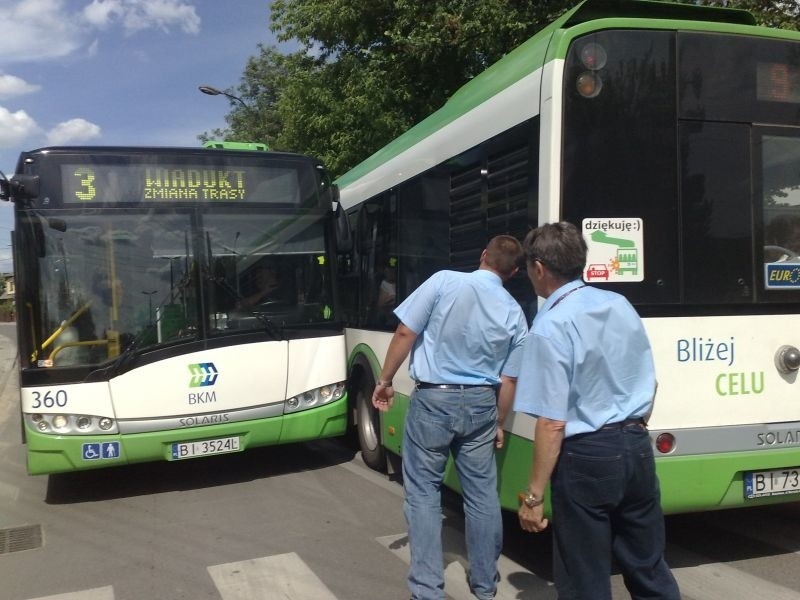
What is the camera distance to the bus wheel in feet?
23.2

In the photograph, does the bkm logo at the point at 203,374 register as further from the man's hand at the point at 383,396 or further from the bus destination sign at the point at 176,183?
the man's hand at the point at 383,396

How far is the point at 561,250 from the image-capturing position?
2.88 m

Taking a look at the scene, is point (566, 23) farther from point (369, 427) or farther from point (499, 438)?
point (369, 427)

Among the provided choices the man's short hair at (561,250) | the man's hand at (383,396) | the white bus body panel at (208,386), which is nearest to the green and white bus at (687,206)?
the man's hand at (383,396)

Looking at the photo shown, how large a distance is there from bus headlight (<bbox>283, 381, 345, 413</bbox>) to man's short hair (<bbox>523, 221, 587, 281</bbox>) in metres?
4.28

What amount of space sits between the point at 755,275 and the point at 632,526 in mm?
2031

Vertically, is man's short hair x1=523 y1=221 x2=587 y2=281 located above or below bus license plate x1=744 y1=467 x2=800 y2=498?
above

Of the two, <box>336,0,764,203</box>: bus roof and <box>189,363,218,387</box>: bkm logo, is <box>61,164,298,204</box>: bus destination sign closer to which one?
<box>189,363,218,387</box>: bkm logo

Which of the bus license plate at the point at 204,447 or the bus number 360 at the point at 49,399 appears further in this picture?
the bus license plate at the point at 204,447

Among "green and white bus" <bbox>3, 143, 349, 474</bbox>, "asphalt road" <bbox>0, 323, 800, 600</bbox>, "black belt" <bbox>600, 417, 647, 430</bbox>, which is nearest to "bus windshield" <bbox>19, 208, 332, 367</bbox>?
"green and white bus" <bbox>3, 143, 349, 474</bbox>

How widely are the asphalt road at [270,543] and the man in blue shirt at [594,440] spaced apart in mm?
1498

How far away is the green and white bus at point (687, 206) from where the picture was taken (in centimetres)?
398

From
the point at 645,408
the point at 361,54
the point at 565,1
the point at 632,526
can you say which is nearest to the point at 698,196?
the point at 645,408

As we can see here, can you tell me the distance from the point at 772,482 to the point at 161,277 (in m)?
4.80
